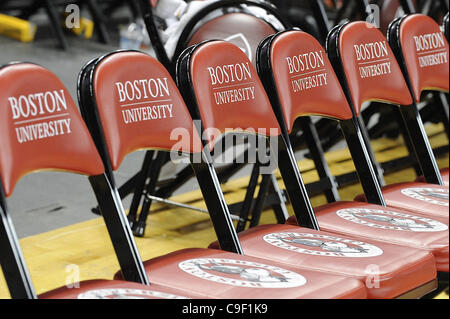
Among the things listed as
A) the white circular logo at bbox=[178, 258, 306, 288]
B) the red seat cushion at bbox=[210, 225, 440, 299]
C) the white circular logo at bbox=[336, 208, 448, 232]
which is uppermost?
the white circular logo at bbox=[178, 258, 306, 288]

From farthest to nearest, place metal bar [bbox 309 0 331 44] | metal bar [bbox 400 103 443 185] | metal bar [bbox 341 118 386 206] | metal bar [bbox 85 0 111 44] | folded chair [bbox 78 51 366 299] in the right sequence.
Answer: metal bar [bbox 85 0 111 44] → metal bar [bbox 309 0 331 44] → metal bar [bbox 400 103 443 185] → metal bar [bbox 341 118 386 206] → folded chair [bbox 78 51 366 299]

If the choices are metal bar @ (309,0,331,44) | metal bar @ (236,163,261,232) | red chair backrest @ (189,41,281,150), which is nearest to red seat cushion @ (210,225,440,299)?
red chair backrest @ (189,41,281,150)

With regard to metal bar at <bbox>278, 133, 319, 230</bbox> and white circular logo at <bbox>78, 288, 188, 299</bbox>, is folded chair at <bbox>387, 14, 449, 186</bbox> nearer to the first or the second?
metal bar at <bbox>278, 133, 319, 230</bbox>

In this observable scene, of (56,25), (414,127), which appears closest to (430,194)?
(414,127)

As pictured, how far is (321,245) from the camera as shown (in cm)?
208

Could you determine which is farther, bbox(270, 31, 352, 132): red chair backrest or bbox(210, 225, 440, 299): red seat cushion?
bbox(270, 31, 352, 132): red chair backrest

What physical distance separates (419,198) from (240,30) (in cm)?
127

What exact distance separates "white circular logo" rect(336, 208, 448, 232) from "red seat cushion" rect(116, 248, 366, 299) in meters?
0.47

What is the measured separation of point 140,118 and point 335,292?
720 mm

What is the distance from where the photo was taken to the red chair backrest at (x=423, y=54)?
291 centimetres

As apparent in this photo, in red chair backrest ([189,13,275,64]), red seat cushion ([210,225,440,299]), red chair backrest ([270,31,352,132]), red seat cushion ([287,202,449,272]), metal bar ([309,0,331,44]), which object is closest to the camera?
red seat cushion ([210,225,440,299])

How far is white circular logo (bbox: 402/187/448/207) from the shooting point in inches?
97.4

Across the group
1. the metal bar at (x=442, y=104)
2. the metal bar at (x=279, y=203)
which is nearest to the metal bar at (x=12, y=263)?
the metal bar at (x=279, y=203)

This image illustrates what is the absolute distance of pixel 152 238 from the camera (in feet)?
11.5
